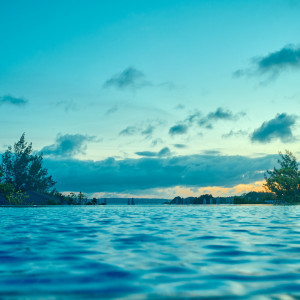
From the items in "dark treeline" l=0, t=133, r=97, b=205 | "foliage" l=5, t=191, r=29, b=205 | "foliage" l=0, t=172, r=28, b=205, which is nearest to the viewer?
"foliage" l=0, t=172, r=28, b=205

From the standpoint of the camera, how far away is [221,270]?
219 inches

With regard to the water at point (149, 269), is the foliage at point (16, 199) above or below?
above

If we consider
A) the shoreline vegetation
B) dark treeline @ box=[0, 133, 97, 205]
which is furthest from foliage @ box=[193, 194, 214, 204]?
dark treeline @ box=[0, 133, 97, 205]

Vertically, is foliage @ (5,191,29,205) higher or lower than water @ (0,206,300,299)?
higher

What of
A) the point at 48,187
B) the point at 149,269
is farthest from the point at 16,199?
the point at 149,269

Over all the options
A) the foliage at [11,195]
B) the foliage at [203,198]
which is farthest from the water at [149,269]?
the foliage at [203,198]

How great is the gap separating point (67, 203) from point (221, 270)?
186 ft

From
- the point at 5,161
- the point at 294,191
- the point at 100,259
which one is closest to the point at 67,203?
the point at 5,161

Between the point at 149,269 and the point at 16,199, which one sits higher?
the point at 16,199

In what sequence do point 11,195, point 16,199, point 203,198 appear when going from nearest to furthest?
point 11,195, point 16,199, point 203,198

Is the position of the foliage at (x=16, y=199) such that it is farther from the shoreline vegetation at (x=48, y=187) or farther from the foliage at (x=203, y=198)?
the foliage at (x=203, y=198)

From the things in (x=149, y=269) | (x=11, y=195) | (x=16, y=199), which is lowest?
(x=149, y=269)

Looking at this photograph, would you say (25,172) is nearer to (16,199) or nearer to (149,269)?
(16,199)

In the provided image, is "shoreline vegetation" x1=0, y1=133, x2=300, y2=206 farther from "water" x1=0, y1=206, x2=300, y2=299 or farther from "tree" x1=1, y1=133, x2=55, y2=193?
"water" x1=0, y1=206, x2=300, y2=299
